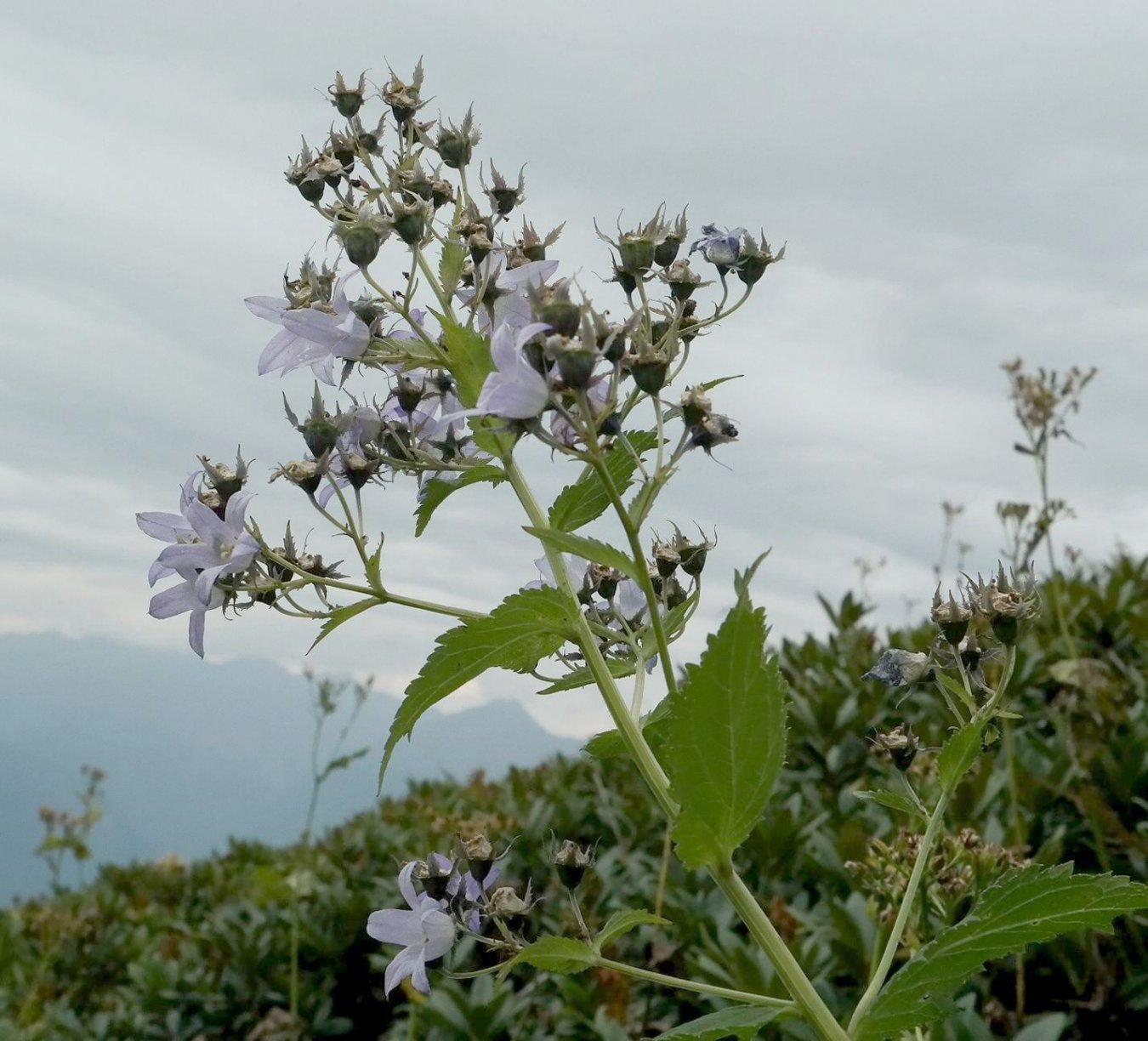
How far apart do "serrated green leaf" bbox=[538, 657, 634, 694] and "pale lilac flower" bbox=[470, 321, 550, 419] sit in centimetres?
66

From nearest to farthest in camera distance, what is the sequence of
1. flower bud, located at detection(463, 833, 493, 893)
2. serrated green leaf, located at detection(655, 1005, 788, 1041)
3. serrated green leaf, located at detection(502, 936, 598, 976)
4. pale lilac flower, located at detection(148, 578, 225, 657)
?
serrated green leaf, located at detection(655, 1005, 788, 1041) → serrated green leaf, located at detection(502, 936, 598, 976) → pale lilac flower, located at detection(148, 578, 225, 657) → flower bud, located at detection(463, 833, 493, 893)

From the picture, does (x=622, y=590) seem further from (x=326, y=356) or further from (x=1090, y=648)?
(x=1090, y=648)

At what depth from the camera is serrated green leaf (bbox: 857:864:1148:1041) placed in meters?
1.95

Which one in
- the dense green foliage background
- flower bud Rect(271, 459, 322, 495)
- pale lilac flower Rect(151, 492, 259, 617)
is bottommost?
the dense green foliage background

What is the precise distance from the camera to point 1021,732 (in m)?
5.63

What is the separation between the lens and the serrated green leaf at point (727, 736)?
1.81 meters

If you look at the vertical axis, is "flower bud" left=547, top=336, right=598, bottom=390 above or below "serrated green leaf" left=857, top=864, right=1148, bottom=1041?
above

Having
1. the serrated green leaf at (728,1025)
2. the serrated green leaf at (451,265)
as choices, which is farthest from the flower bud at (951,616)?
the serrated green leaf at (451,265)

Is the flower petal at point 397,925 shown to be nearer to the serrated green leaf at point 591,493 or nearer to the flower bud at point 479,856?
the flower bud at point 479,856

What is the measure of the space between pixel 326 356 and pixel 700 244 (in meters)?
0.86

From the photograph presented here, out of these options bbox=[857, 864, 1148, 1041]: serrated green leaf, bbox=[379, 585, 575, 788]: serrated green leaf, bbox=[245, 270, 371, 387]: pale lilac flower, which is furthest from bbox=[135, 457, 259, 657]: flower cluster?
bbox=[857, 864, 1148, 1041]: serrated green leaf

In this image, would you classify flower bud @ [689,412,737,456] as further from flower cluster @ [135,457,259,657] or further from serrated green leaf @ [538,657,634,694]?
flower cluster @ [135,457,259,657]

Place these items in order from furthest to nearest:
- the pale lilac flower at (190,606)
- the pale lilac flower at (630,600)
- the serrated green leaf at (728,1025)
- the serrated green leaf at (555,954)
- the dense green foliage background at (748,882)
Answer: the dense green foliage background at (748,882) → the pale lilac flower at (630,600) → the pale lilac flower at (190,606) → the serrated green leaf at (555,954) → the serrated green leaf at (728,1025)

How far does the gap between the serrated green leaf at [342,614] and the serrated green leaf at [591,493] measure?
1.38 feet
